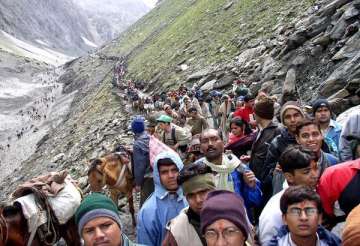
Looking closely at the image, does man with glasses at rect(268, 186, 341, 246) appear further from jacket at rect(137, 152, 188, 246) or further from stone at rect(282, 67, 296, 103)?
stone at rect(282, 67, 296, 103)

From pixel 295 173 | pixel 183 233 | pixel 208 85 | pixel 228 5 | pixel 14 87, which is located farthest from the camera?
pixel 14 87

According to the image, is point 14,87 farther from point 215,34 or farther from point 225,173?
point 225,173

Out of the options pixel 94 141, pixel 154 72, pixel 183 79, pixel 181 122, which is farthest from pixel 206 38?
pixel 181 122

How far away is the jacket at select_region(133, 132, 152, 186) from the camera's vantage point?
22.6 feet

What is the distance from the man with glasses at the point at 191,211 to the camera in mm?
3416

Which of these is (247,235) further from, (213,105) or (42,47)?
(42,47)

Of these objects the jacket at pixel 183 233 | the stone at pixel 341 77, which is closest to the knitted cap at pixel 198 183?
the jacket at pixel 183 233

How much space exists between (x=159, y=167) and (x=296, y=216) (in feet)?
4.96

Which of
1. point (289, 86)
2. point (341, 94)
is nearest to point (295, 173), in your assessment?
point (341, 94)

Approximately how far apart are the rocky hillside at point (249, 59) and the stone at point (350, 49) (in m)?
0.02

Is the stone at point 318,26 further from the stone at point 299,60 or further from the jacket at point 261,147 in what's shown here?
the jacket at point 261,147

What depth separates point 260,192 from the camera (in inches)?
176

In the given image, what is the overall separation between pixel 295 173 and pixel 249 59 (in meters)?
16.6

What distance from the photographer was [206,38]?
110 feet
